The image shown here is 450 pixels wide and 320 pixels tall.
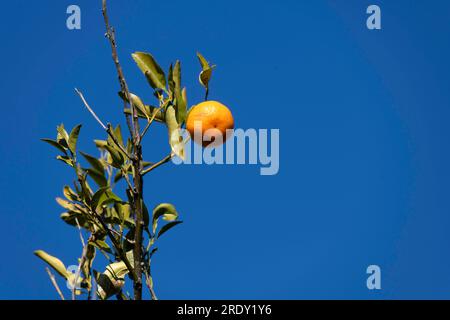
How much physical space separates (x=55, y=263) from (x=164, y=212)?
32 cm

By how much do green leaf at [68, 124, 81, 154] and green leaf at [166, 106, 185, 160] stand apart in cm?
23

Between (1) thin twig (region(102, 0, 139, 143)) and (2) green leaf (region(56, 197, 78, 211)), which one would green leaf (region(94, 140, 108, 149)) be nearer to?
(2) green leaf (region(56, 197, 78, 211))

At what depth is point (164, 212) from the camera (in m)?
1.31

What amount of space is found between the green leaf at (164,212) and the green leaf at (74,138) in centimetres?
24

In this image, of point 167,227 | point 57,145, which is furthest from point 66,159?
point 167,227

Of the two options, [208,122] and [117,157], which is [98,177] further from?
[208,122]

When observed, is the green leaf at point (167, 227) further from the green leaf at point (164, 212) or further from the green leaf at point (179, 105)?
the green leaf at point (179, 105)

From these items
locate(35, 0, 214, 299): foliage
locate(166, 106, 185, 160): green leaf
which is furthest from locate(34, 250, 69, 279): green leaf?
locate(166, 106, 185, 160): green leaf

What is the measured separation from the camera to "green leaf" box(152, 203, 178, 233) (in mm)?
1286

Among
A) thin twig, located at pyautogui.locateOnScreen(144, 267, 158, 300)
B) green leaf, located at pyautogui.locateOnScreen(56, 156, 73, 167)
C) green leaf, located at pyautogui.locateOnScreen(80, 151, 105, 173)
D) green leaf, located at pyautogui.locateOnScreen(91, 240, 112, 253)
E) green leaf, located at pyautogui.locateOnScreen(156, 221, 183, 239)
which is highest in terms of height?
green leaf, located at pyautogui.locateOnScreen(80, 151, 105, 173)
